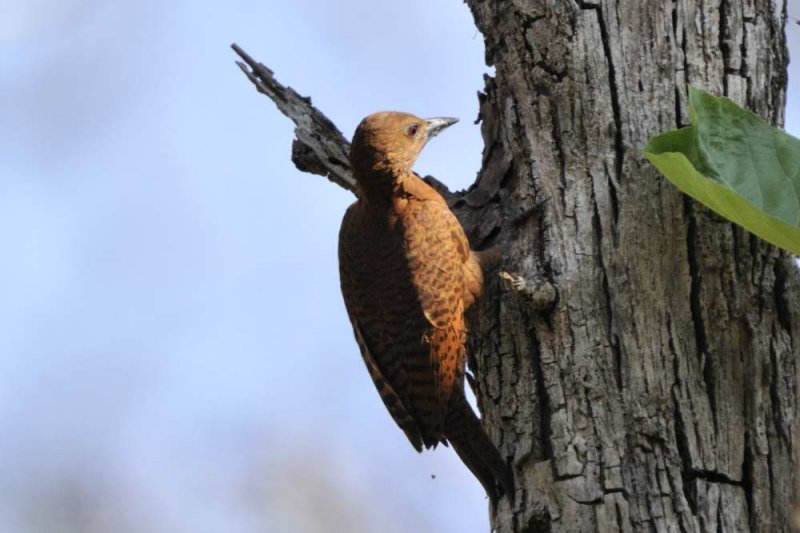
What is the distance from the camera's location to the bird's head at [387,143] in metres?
4.75

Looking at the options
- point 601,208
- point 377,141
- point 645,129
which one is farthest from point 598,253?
point 377,141

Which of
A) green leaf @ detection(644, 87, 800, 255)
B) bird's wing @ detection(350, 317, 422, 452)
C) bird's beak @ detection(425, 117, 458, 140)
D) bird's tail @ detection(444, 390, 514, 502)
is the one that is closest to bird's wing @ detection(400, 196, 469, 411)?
bird's tail @ detection(444, 390, 514, 502)

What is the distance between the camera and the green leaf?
3.20 metres

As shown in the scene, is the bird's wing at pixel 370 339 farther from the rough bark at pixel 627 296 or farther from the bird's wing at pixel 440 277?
the rough bark at pixel 627 296

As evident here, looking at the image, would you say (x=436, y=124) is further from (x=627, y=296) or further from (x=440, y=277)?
(x=627, y=296)

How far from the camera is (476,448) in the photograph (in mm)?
3945

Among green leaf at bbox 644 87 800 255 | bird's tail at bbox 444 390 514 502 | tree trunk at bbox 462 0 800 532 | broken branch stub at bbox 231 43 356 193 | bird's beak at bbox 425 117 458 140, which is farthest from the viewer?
bird's beak at bbox 425 117 458 140

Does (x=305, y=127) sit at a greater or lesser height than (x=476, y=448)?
greater

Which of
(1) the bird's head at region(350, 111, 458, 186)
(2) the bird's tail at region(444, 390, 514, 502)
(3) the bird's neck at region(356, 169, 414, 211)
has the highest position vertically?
(1) the bird's head at region(350, 111, 458, 186)

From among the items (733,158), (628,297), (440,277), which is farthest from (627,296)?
(440,277)

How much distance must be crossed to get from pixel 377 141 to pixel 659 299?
1665mm

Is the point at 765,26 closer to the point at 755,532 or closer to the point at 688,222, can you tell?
the point at 688,222

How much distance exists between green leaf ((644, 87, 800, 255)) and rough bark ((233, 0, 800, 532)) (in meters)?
0.27

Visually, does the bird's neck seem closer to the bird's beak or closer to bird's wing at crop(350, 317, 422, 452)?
the bird's beak
